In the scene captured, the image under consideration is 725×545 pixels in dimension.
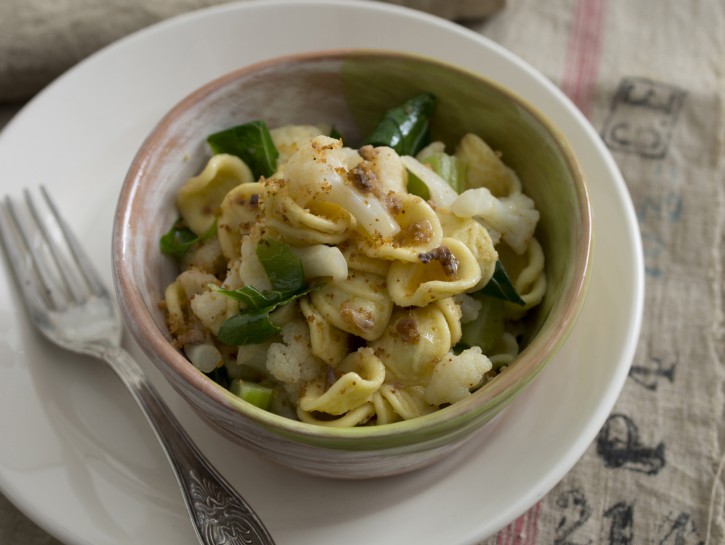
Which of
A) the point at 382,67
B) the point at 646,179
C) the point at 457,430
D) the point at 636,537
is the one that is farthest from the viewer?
the point at 646,179

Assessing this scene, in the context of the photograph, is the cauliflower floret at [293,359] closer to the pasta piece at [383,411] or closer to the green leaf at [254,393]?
the green leaf at [254,393]

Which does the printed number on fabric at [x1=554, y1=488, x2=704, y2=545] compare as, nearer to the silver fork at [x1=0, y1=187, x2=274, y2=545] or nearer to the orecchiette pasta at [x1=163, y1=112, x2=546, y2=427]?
the orecchiette pasta at [x1=163, y1=112, x2=546, y2=427]

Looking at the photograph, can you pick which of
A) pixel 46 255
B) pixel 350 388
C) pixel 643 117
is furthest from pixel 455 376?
pixel 643 117

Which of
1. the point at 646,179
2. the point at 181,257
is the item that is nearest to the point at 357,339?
the point at 181,257

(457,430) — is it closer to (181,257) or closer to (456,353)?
(456,353)

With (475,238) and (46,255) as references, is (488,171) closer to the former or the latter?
(475,238)
